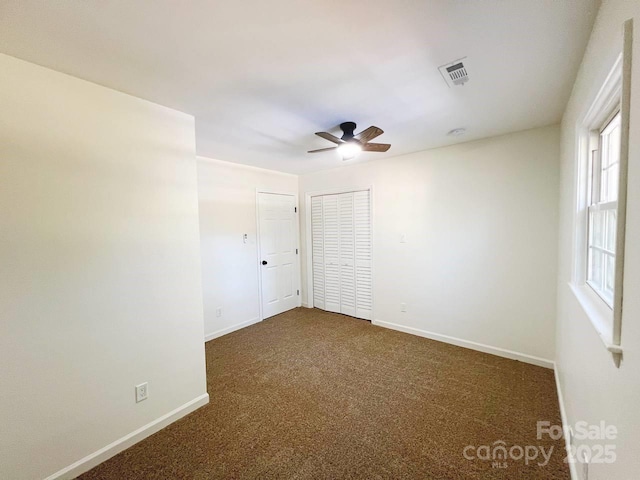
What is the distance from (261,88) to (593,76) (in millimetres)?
1843

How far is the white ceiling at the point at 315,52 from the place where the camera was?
3.85 feet

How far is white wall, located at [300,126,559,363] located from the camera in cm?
272

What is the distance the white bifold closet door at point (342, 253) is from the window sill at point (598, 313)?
104 inches

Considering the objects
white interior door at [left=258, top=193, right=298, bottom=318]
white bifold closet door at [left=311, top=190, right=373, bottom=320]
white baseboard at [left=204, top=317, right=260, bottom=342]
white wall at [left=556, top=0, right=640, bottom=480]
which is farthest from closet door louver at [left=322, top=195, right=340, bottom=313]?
white wall at [left=556, top=0, right=640, bottom=480]

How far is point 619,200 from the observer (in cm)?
88

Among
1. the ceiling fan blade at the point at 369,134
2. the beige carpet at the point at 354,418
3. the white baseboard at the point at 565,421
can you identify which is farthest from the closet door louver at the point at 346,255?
the white baseboard at the point at 565,421

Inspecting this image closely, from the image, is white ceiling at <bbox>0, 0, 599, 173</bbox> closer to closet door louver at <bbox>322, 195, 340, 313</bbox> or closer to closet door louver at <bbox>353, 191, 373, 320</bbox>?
closet door louver at <bbox>353, 191, 373, 320</bbox>

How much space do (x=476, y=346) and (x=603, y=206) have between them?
7.60 feet

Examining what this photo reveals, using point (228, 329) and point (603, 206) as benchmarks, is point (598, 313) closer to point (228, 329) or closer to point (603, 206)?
point (603, 206)

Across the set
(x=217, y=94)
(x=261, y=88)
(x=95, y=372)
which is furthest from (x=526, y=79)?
(x=95, y=372)

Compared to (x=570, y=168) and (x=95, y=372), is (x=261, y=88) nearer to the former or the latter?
(x=95, y=372)

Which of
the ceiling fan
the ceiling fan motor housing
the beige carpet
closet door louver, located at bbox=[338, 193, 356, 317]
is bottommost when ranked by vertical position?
the beige carpet

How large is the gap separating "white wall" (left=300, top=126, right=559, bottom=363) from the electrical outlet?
298 centimetres

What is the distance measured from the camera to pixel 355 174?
13.6 ft
